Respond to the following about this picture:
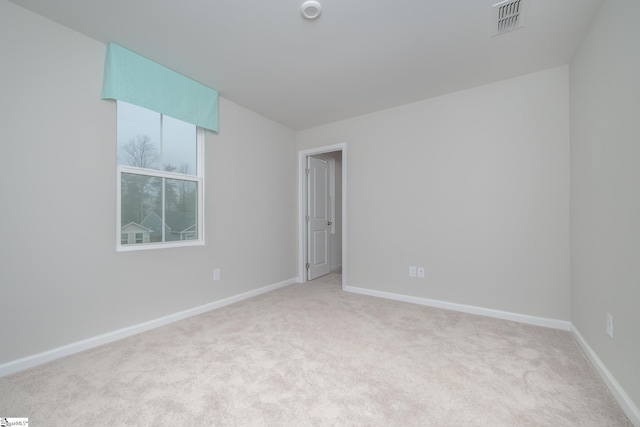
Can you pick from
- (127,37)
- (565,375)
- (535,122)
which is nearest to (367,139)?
(535,122)

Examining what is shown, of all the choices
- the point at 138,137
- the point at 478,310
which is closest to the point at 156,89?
the point at 138,137

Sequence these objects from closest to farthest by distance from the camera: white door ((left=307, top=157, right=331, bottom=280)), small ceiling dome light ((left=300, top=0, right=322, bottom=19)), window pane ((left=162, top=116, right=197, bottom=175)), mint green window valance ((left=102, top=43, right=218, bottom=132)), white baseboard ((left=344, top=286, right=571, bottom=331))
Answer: small ceiling dome light ((left=300, top=0, right=322, bottom=19)) < mint green window valance ((left=102, top=43, right=218, bottom=132)) < white baseboard ((left=344, top=286, right=571, bottom=331)) < window pane ((left=162, top=116, right=197, bottom=175)) < white door ((left=307, top=157, right=331, bottom=280))

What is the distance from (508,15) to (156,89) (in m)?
2.90

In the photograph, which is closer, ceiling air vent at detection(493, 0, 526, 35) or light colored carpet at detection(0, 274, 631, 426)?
light colored carpet at detection(0, 274, 631, 426)

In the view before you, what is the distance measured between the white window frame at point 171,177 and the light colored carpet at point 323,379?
79 cm

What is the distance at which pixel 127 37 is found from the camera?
212cm

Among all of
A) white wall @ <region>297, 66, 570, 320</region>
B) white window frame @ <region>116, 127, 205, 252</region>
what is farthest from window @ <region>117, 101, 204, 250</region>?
white wall @ <region>297, 66, 570, 320</region>

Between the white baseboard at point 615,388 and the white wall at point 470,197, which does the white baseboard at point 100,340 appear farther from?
the white baseboard at point 615,388

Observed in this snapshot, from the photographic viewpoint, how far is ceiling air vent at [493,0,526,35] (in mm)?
1797

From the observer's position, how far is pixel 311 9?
6.04ft

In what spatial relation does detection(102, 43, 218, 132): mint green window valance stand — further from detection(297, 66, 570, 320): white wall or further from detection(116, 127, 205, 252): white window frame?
detection(297, 66, 570, 320): white wall

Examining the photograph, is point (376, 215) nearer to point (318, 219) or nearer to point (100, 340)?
point (318, 219)

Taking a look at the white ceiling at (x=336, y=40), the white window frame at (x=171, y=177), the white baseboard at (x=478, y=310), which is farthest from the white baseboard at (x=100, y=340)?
the white ceiling at (x=336, y=40)

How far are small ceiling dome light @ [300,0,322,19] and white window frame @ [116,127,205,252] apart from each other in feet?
5.62
